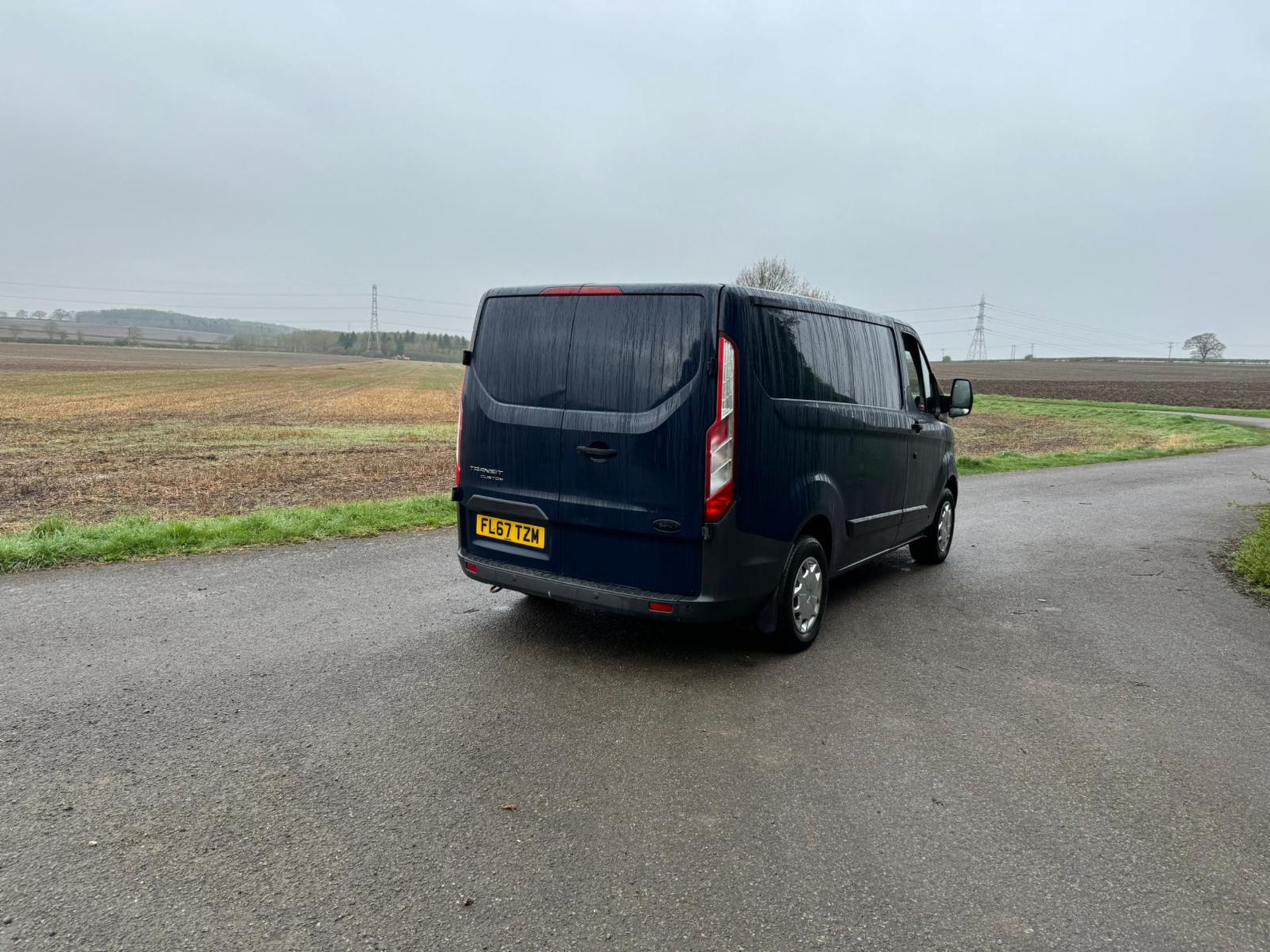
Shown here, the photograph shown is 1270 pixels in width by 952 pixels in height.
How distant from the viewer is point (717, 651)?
480 centimetres

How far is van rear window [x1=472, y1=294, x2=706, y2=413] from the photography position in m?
4.22

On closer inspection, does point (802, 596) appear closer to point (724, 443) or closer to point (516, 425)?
point (724, 443)

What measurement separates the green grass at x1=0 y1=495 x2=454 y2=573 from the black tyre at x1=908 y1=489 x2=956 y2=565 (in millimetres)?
4396

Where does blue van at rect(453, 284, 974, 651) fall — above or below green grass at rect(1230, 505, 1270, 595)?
above

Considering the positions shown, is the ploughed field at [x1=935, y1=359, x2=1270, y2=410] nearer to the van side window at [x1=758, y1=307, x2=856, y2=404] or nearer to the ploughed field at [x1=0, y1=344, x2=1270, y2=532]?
the ploughed field at [x1=0, y1=344, x2=1270, y2=532]

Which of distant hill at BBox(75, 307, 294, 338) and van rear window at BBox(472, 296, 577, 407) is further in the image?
distant hill at BBox(75, 307, 294, 338)

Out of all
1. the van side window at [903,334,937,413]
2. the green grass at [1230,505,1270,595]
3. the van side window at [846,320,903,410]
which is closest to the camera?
the van side window at [846,320,903,410]

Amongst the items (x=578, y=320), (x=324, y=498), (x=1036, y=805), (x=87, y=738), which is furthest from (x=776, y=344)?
(x=324, y=498)

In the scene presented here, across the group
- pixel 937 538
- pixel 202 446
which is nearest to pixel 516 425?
pixel 937 538

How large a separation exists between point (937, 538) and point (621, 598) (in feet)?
13.0

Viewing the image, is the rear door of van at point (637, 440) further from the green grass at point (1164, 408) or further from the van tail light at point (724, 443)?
the green grass at point (1164, 408)

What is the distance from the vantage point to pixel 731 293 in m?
4.20

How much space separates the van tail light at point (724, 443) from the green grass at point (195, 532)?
4.56 meters

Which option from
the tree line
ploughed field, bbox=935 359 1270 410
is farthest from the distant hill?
ploughed field, bbox=935 359 1270 410
